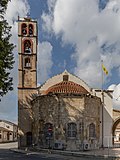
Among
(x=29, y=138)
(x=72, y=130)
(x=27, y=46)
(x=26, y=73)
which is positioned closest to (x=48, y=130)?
(x=72, y=130)

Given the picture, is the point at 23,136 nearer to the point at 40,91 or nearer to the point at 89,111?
the point at 40,91

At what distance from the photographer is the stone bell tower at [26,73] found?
46156mm

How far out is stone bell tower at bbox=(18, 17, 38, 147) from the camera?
46.2m

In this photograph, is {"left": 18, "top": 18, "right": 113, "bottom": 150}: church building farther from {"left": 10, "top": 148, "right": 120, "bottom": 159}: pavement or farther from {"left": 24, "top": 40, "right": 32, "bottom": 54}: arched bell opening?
{"left": 10, "top": 148, "right": 120, "bottom": 159}: pavement

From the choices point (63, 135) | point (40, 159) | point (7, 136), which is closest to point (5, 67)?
point (40, 159)

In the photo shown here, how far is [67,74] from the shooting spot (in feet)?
159

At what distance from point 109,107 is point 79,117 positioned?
10773mm

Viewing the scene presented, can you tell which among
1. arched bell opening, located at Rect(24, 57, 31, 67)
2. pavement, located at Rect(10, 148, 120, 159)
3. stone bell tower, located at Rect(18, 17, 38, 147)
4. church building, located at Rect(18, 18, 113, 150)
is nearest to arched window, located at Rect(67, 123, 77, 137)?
church building, located at Rect(18, 18, 113, 150)

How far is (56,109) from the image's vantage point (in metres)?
38.9

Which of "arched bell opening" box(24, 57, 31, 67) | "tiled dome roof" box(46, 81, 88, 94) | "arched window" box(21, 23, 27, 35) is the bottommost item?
"tiled dome roof" box(46, 81, 88, 94)

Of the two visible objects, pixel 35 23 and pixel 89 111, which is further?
pixel 35 23

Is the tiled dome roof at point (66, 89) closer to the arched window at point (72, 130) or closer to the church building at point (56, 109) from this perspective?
the church building at point (56, 109)

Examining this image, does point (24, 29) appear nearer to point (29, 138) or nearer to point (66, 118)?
point (29, 138)

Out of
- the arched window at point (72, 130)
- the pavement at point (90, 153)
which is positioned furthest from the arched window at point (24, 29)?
the pavement at point (90, 153)
